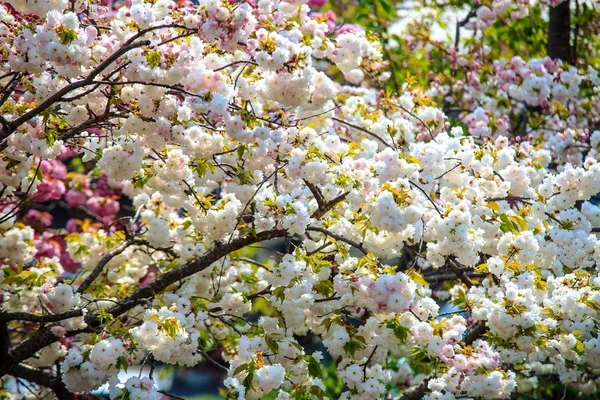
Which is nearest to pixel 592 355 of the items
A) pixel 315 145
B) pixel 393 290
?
pixel 393 290

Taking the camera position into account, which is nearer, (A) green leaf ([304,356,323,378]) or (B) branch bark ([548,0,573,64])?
(A) green leaf ([304,356,323,378])

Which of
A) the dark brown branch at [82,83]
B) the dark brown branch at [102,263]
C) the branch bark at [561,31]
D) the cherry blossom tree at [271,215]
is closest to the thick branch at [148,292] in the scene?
the cherry blossom tree at [271,215]

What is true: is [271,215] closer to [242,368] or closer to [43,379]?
[242,368]

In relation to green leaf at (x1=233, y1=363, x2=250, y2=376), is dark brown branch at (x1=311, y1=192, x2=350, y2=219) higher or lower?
higher

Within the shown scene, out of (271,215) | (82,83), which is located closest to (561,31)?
(271,215)

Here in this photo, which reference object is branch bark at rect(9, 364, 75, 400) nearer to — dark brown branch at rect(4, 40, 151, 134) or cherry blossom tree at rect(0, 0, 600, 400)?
cherry blossom tree at rect(0, 0, 600, 400)

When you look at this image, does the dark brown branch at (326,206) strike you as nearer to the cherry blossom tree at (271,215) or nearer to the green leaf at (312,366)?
the cherry blossom tree at (271,215)

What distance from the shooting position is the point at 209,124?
3.87m

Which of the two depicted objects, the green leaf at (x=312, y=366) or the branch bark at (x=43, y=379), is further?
the branch bark at (x=43, y=379)

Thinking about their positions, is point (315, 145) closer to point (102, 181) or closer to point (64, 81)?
point (64, 81)

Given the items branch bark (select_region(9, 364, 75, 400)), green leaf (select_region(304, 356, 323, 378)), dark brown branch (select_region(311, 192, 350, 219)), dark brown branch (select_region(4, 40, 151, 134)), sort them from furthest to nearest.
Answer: branch bark (select_region(9, 364, 75, 400))
dark brown branch (select_region(311, 192, 350, 219))
green leaf (select_region(304, 356, 323, 378))
dark brown branch (select_region(4, 40, 151, 134))

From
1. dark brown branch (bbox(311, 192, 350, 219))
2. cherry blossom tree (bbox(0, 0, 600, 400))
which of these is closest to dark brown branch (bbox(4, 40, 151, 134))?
cherry blossom tree (bbox(0, 0, 600, 400))

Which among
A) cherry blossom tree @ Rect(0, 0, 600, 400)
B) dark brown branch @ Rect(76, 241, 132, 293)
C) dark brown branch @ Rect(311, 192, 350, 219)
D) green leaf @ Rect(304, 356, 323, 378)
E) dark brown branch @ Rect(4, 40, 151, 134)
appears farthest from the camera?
dark brown branch @ Rect(76, 241, 132, 293)

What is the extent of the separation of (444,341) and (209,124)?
1557 mm
